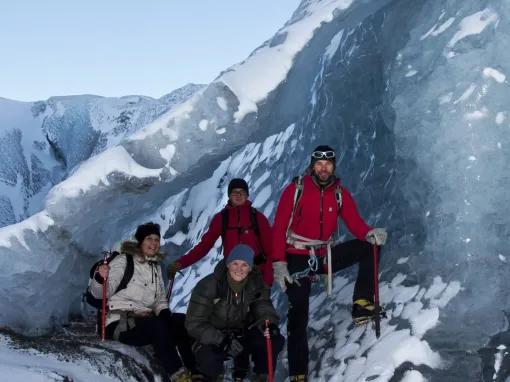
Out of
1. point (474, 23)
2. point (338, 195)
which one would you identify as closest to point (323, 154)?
point (338, 195)

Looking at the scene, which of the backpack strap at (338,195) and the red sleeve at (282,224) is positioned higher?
the backpack strap at (338,195)

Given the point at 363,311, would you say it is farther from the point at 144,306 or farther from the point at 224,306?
the point at 144,306

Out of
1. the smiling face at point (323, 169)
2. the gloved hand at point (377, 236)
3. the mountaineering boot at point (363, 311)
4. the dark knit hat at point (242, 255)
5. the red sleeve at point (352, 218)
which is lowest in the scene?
the mountaineering boot at point (363, 311)

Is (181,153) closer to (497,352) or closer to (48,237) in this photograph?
(48,237)

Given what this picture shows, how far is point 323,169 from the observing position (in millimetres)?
4512

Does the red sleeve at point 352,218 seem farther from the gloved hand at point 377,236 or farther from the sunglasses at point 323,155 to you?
the sunglasses at point 323,155

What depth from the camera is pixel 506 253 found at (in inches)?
168

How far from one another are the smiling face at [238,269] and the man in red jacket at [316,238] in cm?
25

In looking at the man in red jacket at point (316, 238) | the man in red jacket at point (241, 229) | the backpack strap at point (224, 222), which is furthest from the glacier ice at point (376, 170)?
the backpack strap at point (224, 222)

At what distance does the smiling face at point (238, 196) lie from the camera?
5.48 metres

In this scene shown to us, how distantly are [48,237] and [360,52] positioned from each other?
4492 mm

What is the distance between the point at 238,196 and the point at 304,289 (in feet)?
4.69

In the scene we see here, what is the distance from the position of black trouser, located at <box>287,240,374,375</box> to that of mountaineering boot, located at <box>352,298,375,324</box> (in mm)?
39

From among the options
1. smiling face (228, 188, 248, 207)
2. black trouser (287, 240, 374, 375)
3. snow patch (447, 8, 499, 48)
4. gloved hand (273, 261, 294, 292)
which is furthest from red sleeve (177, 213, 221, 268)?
snow patch (447, 8, 499, 48)
